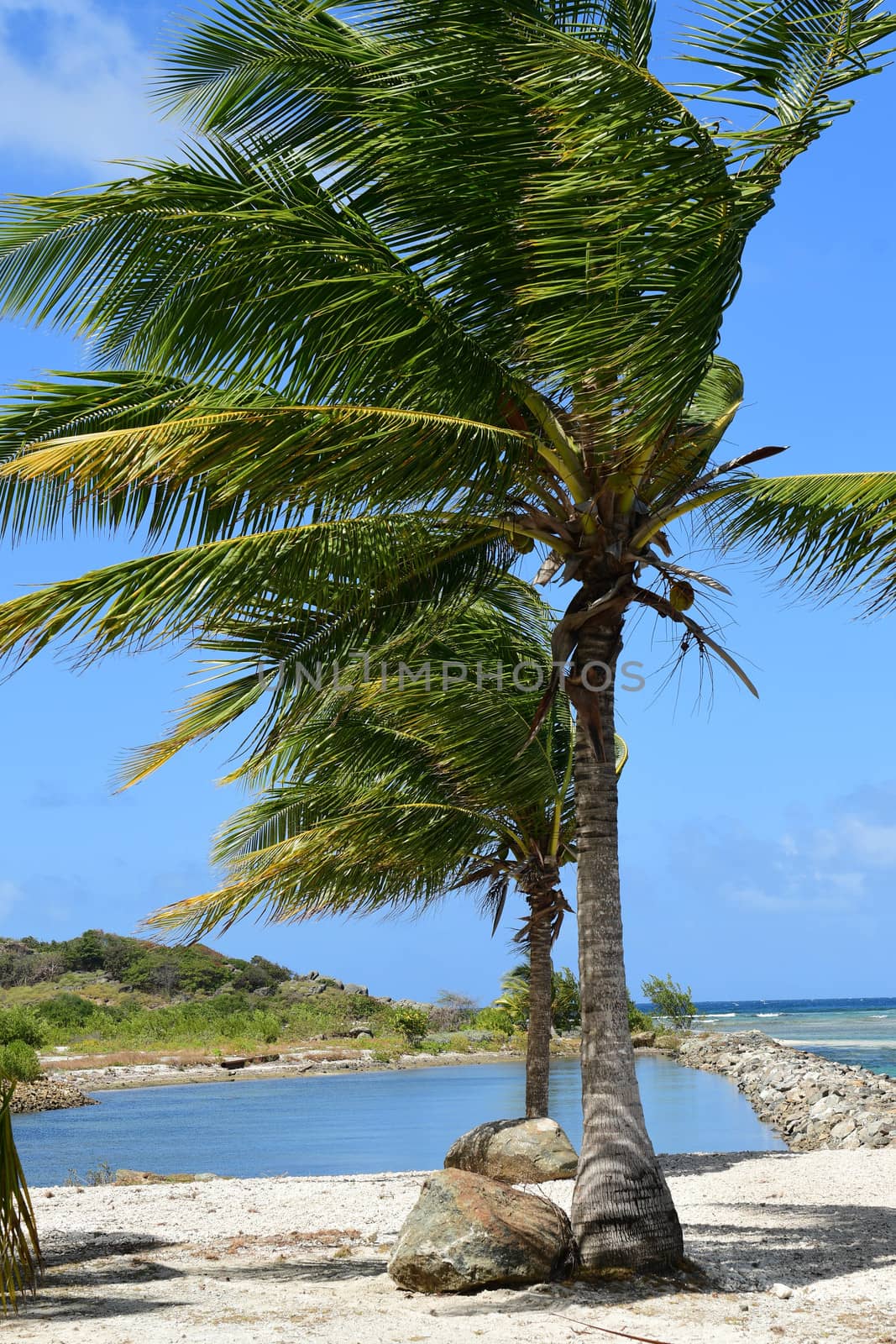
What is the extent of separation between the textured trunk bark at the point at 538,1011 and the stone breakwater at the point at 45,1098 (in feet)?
48.6

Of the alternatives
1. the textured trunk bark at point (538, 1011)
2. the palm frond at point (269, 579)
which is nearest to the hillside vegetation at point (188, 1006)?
the textured trunk bark at point (538, 1011)

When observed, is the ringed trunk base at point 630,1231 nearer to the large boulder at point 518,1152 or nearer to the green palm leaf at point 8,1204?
the green palm leaf at point 8,1204

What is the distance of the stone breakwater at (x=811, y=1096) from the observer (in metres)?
17.7

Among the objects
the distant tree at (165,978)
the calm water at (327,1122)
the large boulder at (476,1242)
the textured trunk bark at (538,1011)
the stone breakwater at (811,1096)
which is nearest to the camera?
the large boulder at (476,1242)

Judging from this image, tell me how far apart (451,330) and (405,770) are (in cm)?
598

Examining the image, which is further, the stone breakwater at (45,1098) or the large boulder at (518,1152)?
the stone breakwater at (45,1098)

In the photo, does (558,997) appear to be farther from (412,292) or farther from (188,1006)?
(412,292)

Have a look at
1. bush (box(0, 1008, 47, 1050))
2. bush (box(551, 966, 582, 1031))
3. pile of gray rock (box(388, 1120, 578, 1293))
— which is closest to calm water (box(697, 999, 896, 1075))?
bush (box(551, 966, 582, 1031))

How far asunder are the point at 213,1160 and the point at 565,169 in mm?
14438

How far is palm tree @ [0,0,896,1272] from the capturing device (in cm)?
624

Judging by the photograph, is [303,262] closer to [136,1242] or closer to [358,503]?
[358,503]

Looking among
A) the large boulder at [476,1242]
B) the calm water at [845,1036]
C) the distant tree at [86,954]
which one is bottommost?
the calm water at [845,1036]

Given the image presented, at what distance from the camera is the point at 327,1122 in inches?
837

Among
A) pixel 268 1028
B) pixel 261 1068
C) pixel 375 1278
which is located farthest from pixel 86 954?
pixel 375 1278
